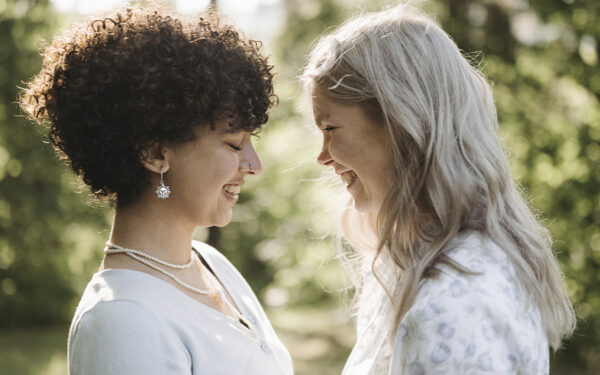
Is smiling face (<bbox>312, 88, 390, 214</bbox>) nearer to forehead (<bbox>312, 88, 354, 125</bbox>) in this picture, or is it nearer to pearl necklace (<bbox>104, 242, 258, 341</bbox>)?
forehead (<bbox>312, 88, 354, 125</bbox>)

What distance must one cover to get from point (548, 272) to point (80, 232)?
30.5 ft

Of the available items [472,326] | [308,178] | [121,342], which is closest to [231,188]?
[121,342]

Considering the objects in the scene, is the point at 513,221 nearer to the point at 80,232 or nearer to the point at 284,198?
the point at 284,198

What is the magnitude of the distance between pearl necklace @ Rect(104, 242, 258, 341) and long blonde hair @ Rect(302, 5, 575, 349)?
648 mm

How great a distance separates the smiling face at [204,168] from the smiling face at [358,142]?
0.32 m

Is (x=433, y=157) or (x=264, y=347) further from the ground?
(x=433, y=157)

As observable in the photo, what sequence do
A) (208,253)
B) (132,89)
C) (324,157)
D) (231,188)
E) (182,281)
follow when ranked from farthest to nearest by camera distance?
(208,253), (324,157), (231,188), (182,281), (132,89)

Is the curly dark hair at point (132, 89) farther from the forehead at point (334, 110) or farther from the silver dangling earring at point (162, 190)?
the forehead at point (334, 110)

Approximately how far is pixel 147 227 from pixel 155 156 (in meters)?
0.26

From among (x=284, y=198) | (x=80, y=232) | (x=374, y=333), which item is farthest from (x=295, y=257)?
(x=374, y=333)

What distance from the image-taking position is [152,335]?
6.29ft

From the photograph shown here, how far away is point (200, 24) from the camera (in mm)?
2189

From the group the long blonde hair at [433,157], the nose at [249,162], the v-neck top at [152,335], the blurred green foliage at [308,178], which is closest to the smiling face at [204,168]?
the nose at [249,162]

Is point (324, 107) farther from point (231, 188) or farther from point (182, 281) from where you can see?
point (182, 281)
